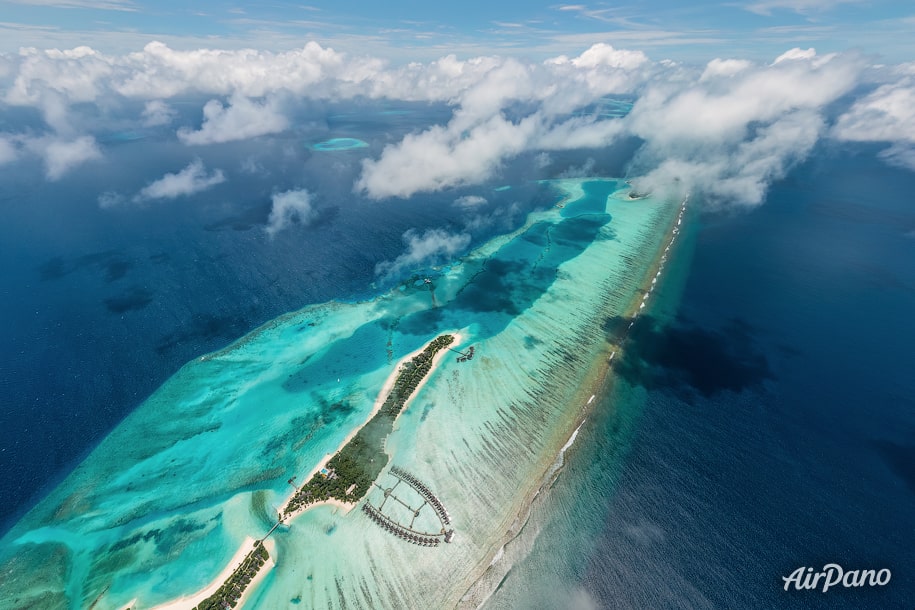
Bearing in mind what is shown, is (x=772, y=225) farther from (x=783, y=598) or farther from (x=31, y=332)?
(x=31, y=332)

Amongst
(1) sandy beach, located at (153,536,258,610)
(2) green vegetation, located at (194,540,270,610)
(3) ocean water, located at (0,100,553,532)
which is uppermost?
(3) ocean water, located at (0,100,553,532)

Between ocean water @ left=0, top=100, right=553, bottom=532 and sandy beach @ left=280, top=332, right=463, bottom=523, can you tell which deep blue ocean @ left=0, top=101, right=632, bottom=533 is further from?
sandy beach @ left=280, top=332, right=463, bottom=523

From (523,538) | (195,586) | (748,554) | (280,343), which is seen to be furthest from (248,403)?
(748,554)

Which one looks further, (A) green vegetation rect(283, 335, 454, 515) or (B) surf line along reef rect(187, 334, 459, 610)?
(A) green vegetation rect(283, 335, 454, 515)

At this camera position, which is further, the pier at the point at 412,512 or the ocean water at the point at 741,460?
the pier at the point at 412,512

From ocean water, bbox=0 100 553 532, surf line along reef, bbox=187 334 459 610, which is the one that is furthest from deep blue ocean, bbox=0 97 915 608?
surf line along reef, bbox=187 334 459 610

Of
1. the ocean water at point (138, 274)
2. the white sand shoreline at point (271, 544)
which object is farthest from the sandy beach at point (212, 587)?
the ocean water at point (138, 274)

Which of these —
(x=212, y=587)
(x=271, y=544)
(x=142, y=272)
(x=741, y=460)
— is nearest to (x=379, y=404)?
(x=271, y=544)

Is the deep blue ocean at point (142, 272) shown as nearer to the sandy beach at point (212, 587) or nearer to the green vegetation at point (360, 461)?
the sandy beach at point (212, 587)
